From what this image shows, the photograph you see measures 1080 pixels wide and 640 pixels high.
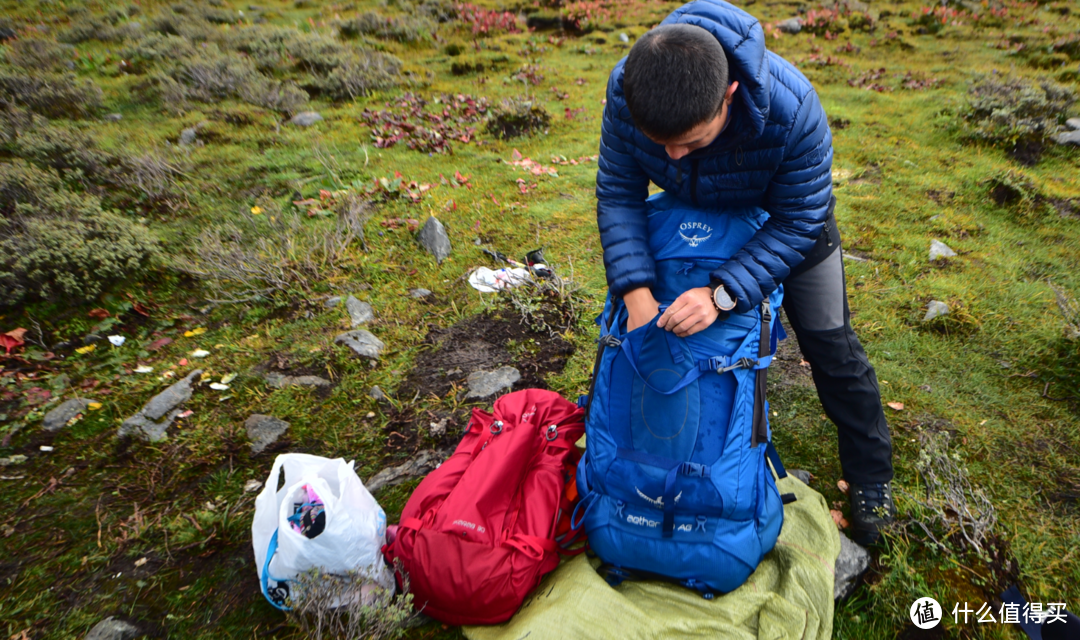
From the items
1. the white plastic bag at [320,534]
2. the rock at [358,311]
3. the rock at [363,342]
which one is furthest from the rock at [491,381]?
the white plastic bag at [320,534]

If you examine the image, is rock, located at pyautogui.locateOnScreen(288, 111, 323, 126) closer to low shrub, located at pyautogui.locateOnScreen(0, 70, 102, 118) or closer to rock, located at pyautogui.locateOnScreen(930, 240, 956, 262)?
low shrub, located at pyautogui.locateOnScreen(0, 70, 102, 118)

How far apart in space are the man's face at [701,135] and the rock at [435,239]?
3488 mm

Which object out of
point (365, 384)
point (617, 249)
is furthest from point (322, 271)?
point (617, 249)

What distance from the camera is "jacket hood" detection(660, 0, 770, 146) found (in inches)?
68.7

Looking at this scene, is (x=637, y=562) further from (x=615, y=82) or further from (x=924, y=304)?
(x=924, y=304)

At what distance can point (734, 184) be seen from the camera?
7.09 ft

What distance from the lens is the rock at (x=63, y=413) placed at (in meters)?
3.38

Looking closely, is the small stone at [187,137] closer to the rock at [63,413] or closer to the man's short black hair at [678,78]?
the rock at [63,413]

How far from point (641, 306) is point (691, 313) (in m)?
0.25

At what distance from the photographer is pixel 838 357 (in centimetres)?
257

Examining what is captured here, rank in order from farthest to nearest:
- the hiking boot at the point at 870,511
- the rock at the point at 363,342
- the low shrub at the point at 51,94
Result: the low shrub at the point at 51,94 → the rock at the point at 363,342 → the hiking boot at the point at 870,511

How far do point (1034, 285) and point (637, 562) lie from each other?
435cm

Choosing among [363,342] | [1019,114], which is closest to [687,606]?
[363,342]

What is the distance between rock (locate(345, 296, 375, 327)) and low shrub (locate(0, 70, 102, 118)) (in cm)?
717
